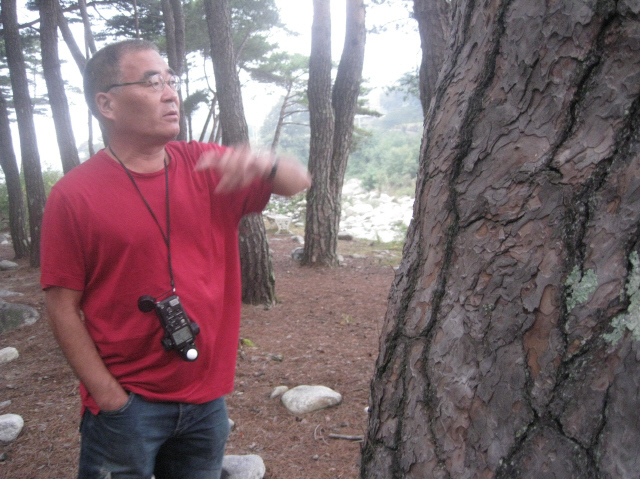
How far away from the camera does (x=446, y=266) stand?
3.85 feet

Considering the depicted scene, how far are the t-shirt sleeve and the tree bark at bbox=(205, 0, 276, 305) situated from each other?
4310mm

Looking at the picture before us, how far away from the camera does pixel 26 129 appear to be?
10086 mm

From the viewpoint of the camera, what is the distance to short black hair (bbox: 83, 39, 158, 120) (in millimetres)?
1795

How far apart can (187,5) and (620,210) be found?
1891cm

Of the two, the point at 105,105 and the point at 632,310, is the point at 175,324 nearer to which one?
the point at 105,105

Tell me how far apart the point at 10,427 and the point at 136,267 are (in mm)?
2519

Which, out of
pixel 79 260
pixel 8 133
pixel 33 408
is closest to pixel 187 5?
pixel 8 133

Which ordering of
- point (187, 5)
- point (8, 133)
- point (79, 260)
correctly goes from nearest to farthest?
point (79, 260) → point (8, 133) → point (187, 5)

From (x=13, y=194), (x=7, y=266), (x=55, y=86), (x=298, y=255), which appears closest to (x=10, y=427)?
(x=55, y=86)

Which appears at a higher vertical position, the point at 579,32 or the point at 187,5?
the point at 187,5

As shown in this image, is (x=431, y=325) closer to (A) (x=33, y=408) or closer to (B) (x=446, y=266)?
(B) (x=446, y=266)

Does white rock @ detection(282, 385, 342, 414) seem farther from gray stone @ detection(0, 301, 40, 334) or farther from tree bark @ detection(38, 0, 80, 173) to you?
tree bark @ detection(38, 0, 80, 173)

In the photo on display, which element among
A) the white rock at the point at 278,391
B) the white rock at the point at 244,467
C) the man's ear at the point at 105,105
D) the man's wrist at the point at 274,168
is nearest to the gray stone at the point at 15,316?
the white rock at the point at 278,391

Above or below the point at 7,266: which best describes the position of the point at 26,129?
above
